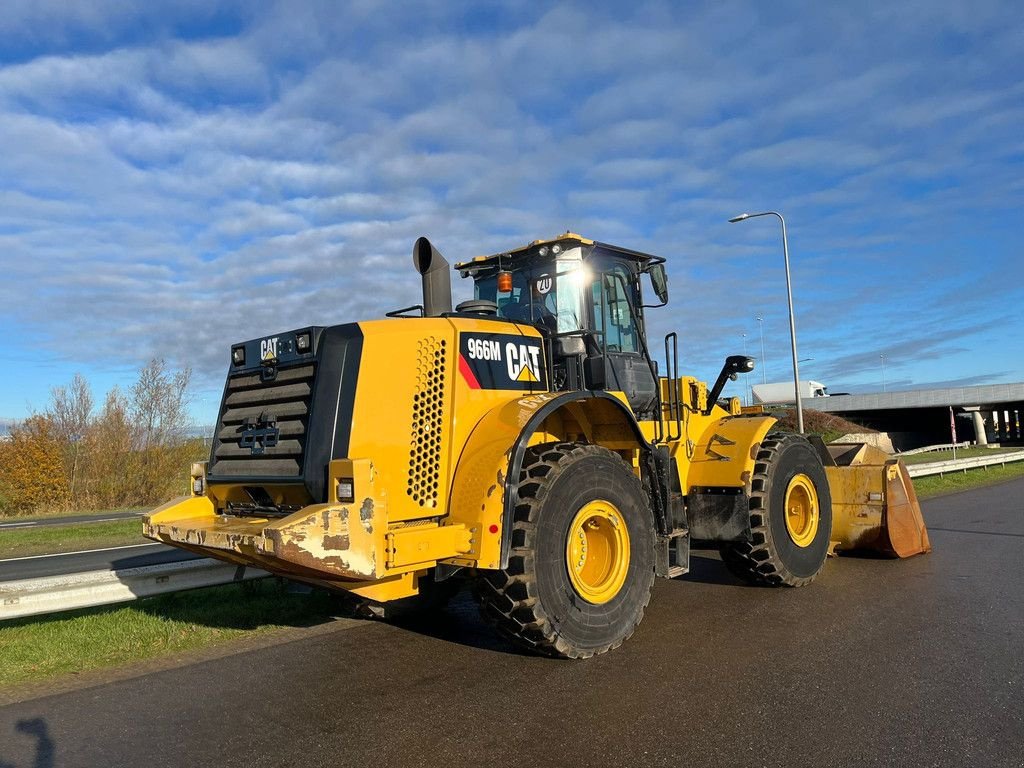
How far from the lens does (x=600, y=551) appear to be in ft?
17.5

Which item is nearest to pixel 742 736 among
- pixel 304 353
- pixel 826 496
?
pixel 304 353

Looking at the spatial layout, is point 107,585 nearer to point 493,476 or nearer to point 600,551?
point 493,476

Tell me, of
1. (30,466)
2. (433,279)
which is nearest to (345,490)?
(433,279)

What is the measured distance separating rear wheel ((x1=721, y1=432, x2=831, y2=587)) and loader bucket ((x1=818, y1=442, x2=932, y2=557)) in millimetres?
654

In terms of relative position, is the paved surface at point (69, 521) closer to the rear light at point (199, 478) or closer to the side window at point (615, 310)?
the rear light at point (199, 478)

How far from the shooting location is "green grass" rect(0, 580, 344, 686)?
5.17m

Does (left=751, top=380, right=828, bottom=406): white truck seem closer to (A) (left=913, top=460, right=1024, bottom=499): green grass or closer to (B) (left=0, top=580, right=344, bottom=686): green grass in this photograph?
(A) (left=913, top=460, right=1024, bottom=499): green grass

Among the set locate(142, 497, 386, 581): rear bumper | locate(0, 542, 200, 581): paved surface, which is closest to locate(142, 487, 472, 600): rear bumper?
locate(142, 497, 386, 581): rear bumper

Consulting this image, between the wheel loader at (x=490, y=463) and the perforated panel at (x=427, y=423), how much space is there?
13mm

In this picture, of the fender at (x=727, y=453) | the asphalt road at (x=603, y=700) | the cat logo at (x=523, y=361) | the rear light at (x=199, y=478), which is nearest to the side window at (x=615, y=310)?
the cat logo at (x=523, y=361)

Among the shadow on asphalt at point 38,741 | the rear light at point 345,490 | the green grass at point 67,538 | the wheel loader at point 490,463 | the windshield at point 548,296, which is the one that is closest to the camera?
the shadow on asphalt at point 38,741

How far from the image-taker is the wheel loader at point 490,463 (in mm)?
4418

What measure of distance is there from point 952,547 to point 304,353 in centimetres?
800

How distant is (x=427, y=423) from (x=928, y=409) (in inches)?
2476
